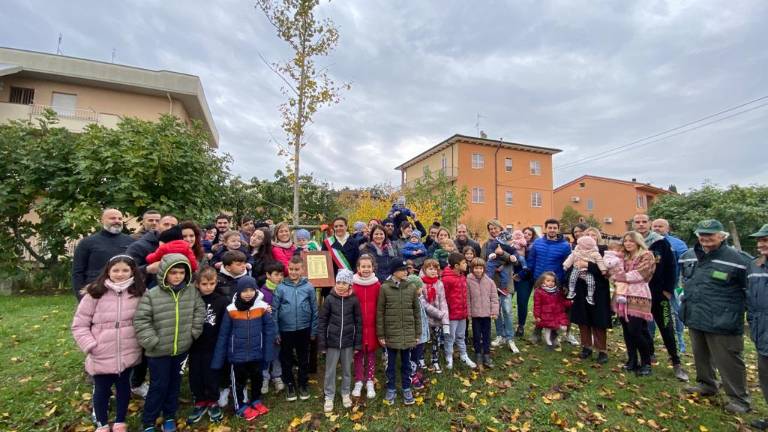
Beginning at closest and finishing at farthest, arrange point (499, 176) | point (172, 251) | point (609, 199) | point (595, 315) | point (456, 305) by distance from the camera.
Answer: point (172, 251)
point (456, 305)
point (595, 315)
point (499, 176)
point (609, 199)

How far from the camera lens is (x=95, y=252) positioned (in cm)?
429

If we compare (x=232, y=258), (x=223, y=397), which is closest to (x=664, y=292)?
(x=232, y=258)

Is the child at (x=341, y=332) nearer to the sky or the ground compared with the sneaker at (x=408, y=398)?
nearer to the sky

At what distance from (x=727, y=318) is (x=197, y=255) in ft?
22.9

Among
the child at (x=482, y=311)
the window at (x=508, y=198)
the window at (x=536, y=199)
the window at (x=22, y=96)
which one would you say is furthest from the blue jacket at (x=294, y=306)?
the window at (x=536, y=199)

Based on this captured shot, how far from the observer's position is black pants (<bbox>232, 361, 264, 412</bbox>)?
406 centimetres

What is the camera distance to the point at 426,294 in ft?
17.4

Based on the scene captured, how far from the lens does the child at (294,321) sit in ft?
14.4

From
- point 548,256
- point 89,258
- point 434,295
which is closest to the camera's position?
point 89,258

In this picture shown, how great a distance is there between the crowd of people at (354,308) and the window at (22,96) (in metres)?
25.0

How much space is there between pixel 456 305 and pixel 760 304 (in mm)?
3524

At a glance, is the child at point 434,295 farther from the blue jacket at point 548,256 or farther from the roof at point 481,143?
the roof at point 481,143

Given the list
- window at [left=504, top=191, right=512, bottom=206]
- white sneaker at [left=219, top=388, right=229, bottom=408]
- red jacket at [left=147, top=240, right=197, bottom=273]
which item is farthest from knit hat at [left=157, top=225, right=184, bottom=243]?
window at [left=504, top=191, right=512, bottom=206]

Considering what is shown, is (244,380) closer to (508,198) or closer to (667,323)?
(667,323)
